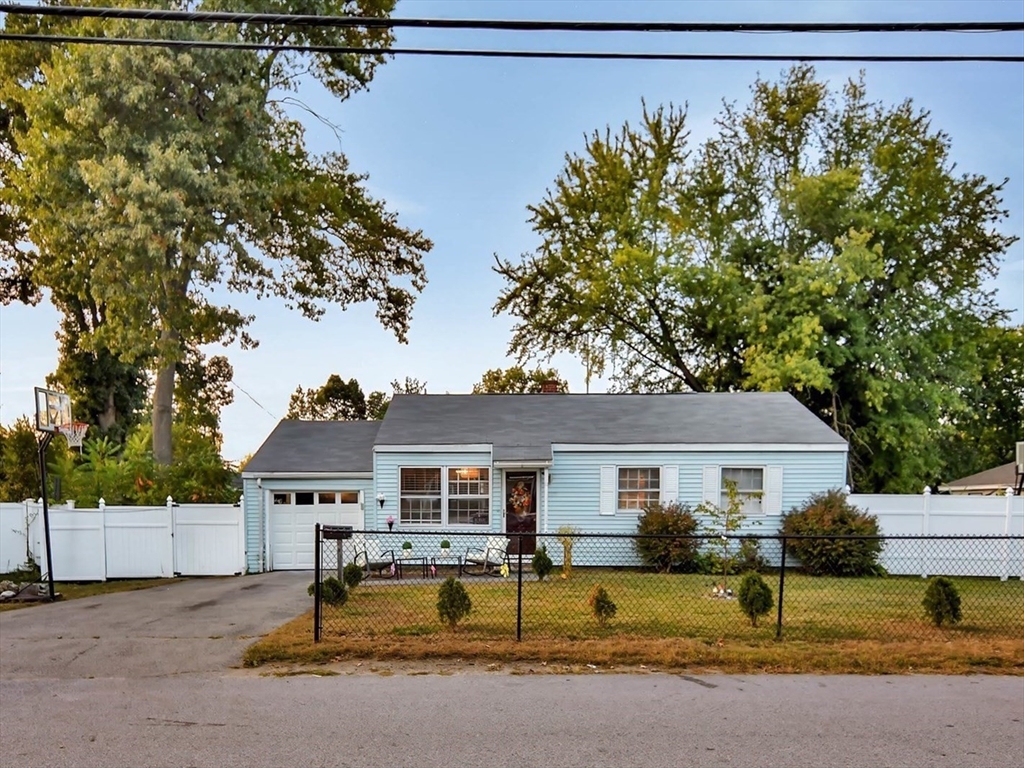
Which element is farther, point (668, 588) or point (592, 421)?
point (592, 421)

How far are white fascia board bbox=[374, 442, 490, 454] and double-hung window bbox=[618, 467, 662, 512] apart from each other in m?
3.26

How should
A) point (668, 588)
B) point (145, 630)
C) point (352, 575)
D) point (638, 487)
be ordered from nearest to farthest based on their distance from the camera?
point (145, 630), point (352, 575), point (668, 588), point (638, 487)

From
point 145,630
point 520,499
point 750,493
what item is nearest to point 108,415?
point 520,499

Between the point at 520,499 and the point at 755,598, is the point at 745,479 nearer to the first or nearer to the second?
the point at 520,499

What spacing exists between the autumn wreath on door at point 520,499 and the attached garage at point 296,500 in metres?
3.29

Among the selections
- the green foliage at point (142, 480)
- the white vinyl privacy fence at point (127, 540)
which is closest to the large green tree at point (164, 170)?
the green foliage at point (142, 480)

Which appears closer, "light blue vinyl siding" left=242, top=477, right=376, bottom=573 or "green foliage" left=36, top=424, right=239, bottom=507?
"light blue vinyl siding" left=242, top=477, right=376, bottom=573

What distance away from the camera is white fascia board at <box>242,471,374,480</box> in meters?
15.3

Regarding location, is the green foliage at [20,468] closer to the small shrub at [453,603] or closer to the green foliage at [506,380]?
the small shrub at [453,603]

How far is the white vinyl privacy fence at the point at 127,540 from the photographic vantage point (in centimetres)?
1372

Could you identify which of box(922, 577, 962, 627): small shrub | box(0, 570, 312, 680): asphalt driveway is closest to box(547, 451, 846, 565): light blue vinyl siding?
box(0, 570, 312, 680): asphalt driveway

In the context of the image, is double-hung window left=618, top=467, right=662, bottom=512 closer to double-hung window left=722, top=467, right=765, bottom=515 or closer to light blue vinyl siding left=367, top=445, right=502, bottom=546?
double-hung window left=722, top=467, right=765, bottom=515

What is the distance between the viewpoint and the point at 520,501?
15.8 meters

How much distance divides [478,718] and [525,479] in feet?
34.3
